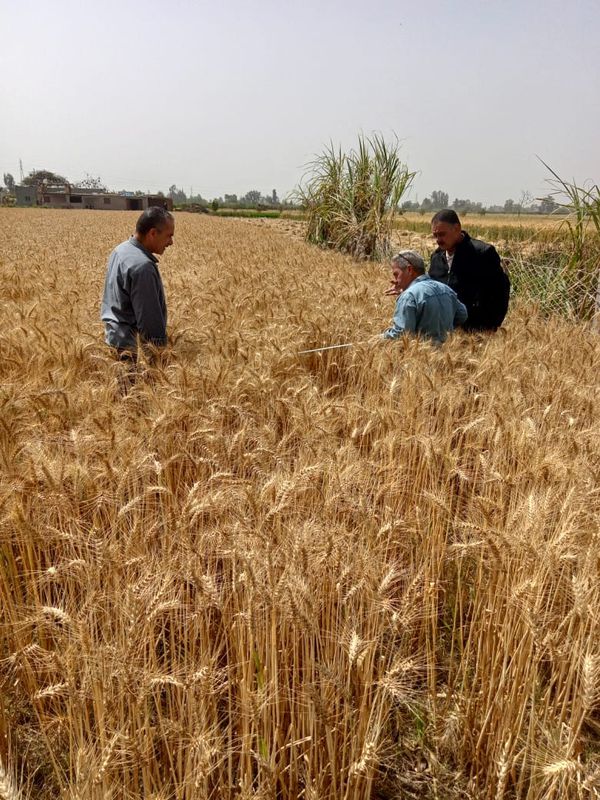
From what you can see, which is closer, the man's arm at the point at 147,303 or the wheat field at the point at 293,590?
the wheat field at the point at 293,590

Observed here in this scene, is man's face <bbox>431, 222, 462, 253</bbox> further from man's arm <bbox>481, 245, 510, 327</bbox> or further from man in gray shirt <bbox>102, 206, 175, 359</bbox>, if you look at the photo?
man in gray shirt <bbox>102, 206, 175, 359</bbox>

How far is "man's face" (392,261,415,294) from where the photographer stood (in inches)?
154

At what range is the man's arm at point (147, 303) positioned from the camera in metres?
3.42

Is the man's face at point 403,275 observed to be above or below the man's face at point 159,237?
below

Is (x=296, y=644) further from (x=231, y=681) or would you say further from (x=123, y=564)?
(x=123, y=564)

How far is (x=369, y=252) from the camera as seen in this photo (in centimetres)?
1156

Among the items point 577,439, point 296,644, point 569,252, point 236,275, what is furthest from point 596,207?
point 296,644

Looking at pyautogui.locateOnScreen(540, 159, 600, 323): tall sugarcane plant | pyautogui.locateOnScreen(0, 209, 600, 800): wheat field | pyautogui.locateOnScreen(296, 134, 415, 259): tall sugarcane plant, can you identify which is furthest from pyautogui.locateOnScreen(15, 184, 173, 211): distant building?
pyautogui.locateOnScreen(0, 209, 600, 800): wheat field

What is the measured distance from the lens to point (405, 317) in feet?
12.1

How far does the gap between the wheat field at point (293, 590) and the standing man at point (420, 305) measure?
25.7 inches

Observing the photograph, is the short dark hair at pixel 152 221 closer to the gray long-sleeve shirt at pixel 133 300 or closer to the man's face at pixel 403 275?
the gray long-sleeve shirt at pixel 133 300

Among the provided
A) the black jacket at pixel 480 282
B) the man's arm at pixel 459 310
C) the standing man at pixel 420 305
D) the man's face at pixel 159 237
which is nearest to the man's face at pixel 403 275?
the standing man at pixel 420 305

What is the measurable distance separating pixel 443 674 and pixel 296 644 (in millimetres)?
676

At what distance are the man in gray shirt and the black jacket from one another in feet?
7.97
